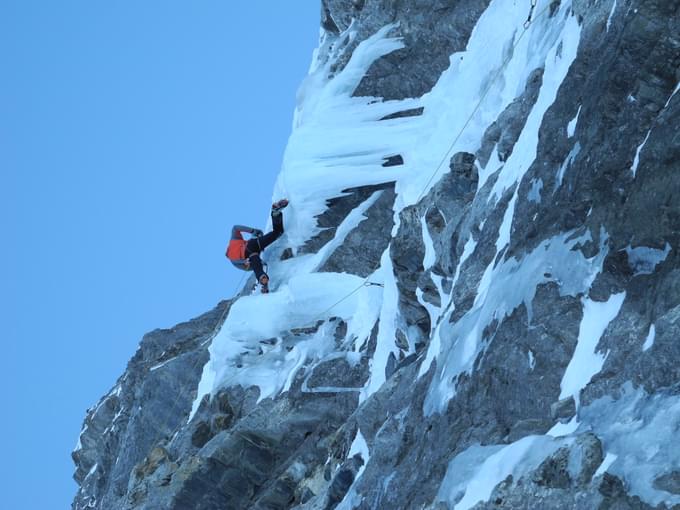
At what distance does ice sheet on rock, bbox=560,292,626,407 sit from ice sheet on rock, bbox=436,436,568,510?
71 centimetres

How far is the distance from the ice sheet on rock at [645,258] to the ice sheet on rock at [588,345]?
0.25 meters

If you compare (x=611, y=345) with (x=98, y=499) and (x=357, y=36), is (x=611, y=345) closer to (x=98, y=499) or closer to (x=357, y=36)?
(x=357, y=36)

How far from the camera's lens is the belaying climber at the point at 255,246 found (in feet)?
66.0

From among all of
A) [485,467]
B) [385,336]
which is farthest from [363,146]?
[485,467]

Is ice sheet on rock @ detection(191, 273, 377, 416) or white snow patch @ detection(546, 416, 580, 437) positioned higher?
ice sheet on rock @ detection(191, 273, 377, 416)

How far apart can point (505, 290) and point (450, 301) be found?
2.25 metres

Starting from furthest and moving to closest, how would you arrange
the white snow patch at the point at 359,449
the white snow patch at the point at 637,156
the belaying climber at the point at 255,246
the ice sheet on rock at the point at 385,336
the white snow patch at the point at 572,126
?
the belaying climber at the point at 255,246
the ice sheet on rock at the point at 385,336
the white snow patch at the point at 359,449
the white snow patch at the point at 572,126
the white snow patch at the point at 637,156

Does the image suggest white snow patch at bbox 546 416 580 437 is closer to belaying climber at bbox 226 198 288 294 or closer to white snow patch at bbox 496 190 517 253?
white snow patch at bbox 496 190 517 253

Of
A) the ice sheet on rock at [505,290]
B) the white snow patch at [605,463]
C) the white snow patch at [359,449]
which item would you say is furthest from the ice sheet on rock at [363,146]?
the white snow patch at [605,463]

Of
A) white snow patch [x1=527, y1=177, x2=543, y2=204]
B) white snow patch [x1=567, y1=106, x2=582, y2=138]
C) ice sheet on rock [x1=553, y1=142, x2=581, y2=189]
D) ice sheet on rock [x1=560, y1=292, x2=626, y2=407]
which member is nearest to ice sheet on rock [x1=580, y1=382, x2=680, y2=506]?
ice sheet on rock [x1=560, y1=292, x2=626, y2=407]

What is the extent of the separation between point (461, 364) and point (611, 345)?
2.49 meters

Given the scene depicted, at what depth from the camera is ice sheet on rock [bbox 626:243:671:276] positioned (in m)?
7.92

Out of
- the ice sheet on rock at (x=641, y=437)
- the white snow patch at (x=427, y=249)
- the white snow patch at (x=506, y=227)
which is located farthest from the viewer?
the white snow patch at (x=427, y=249)

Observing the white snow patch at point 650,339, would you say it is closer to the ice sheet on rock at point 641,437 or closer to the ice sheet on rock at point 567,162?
the ice sheet on rock at point 641,437
